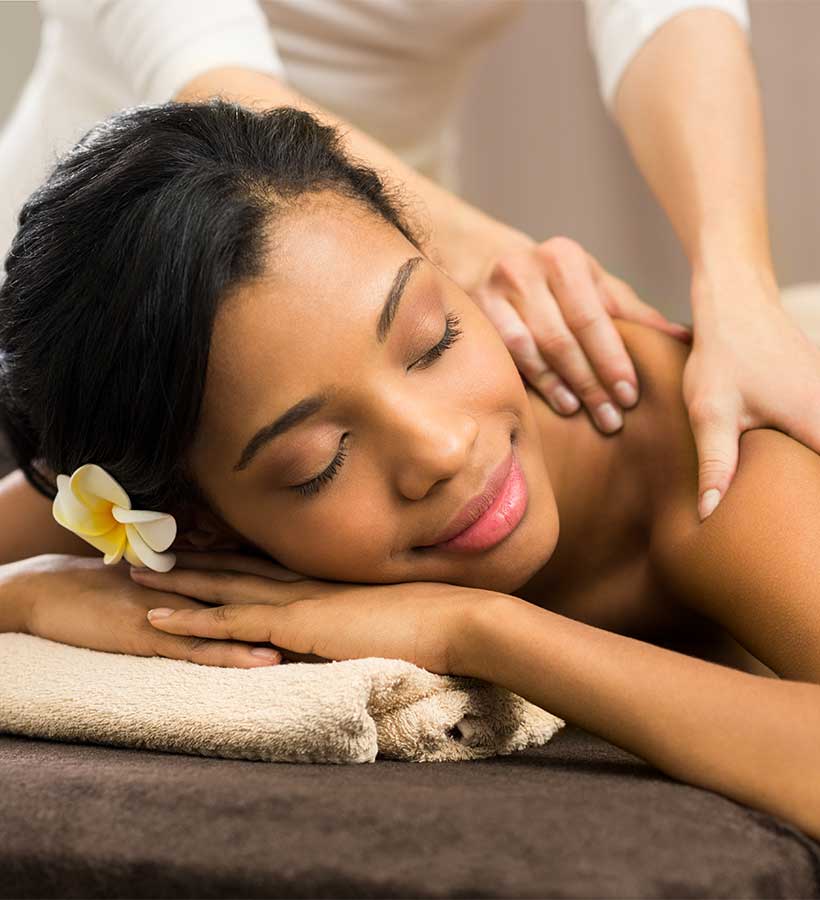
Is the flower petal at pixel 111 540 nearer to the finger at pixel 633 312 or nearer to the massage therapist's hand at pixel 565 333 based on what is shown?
the massage therapist's hand at pixel 565 333

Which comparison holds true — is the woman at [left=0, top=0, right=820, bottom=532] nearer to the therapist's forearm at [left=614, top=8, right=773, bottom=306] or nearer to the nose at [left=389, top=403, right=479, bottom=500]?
the therapist's forearm at [left=614, top=8, right=773, bottom=306]

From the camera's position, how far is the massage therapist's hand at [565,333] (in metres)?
1.40

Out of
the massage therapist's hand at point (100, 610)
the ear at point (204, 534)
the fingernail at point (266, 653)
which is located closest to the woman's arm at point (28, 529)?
the massage therapist's hand at point (100, 610)

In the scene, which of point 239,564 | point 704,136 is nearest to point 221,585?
point 239,564

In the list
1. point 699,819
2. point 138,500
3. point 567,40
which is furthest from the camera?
point 567,40

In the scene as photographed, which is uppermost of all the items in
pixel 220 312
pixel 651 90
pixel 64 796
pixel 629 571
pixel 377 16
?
pixel 377 16

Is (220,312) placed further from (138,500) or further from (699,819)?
(699,819)

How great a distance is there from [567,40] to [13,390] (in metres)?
1.96

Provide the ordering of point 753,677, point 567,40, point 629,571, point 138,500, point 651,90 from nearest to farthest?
1. point 753,677
2. point 138,500
3. point 629,571
4. point 651,90
5. point 567,40

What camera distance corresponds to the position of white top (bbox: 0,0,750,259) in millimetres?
1740

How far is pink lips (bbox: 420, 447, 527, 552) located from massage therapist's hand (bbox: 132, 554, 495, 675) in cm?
5

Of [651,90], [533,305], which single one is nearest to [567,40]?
[651,90]

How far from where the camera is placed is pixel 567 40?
2.88 metres

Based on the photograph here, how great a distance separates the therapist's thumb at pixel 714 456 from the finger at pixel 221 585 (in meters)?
0.40
